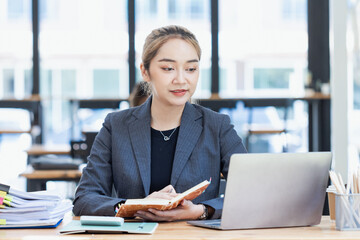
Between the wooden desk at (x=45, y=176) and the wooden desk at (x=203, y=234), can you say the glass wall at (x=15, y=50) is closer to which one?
the wooden desk at (x=45, y=176)

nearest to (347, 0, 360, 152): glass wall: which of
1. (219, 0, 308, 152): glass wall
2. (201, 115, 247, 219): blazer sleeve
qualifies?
(219, 0, 308, 152): glass wall

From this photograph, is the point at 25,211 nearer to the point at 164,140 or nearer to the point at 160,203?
the point at 160,203

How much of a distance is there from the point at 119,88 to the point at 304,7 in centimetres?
263

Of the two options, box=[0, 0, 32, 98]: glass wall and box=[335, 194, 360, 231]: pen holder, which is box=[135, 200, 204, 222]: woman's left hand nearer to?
box=[335, 194, 360, 231]: pen holder

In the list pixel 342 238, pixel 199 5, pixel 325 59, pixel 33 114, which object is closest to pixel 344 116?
pixel 325 59

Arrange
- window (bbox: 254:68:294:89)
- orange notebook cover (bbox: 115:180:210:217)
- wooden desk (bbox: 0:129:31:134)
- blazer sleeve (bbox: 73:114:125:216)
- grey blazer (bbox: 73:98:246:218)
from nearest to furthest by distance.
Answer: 1. orange notebook cover (bbox: 115:180:210:217)
2. blazer sleeve (bbox: 73:114:125:216)
3. grey blazer (bbox: 73:98:246:218)
4. wooden desk (bbox: 0:129:31:134)
5. window (bbox: 254:68:294:89)

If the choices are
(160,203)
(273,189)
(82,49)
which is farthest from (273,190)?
(82,49)

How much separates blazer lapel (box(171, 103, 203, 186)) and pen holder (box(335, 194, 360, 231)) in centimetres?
64

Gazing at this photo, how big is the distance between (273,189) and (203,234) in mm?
219

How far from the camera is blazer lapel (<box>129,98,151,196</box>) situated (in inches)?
78.5

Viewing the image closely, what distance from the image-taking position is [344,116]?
6.01 meters

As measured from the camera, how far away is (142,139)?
205 centimetres

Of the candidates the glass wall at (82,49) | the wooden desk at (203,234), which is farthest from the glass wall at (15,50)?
the wooden desk at (203,234)

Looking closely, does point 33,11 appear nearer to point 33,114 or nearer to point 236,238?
point 33,114
